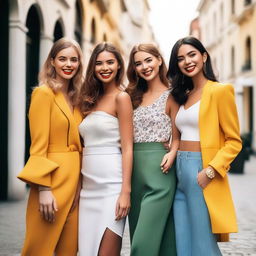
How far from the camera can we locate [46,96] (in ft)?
11.6

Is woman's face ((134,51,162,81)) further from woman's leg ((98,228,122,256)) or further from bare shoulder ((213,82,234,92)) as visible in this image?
woman's leg ((98,228,122,256))

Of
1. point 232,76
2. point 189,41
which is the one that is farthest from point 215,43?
point 189,41

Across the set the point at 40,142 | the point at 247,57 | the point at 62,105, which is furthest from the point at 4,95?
the point at 247,57

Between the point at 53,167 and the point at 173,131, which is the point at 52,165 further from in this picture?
the point at 173,131

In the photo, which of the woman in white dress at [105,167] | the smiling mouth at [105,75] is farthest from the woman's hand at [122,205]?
the smiling mouth at [105,75]

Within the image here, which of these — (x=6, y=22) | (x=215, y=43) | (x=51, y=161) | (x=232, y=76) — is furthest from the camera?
(x=215, y=43)

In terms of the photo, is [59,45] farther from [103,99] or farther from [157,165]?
[157,165]

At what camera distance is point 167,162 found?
3643mm

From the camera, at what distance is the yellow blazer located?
3.47 metres

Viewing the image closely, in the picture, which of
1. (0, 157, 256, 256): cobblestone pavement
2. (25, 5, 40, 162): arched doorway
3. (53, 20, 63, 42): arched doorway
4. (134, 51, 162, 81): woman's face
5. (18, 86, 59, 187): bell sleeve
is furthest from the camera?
(53, 20, 63, 42): arched doorway

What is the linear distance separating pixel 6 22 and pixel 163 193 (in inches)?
239

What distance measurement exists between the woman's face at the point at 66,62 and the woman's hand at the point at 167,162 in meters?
1.07

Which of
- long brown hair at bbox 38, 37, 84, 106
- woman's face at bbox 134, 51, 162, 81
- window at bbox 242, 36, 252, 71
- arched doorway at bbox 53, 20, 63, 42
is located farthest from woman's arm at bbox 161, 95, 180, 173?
window at bbox 242, 36, 252, 71

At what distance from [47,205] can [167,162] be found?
3.39 feet
